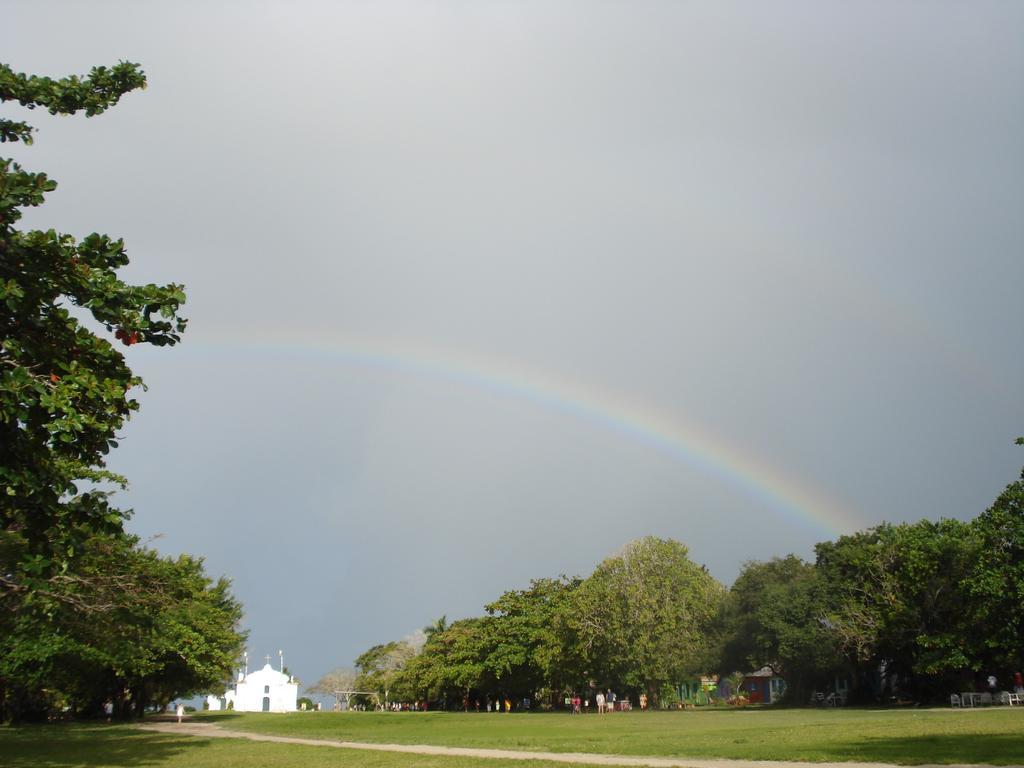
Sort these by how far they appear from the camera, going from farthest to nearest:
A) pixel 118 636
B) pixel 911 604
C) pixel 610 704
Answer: pixel 610 704
pixel 911 604
pixel 118 636

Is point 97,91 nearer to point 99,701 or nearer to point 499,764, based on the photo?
point 499,764

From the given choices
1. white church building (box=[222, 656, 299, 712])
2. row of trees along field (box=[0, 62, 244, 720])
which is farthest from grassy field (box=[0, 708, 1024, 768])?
white church building (box=[222, 656, 299, 712])

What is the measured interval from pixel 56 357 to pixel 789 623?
199ft

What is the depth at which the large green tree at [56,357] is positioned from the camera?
38.7 feet

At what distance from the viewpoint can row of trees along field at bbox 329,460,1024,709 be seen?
4569 cm

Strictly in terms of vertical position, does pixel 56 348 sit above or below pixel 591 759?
above

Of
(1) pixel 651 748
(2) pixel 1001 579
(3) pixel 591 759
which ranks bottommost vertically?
(1) pixel 651 748

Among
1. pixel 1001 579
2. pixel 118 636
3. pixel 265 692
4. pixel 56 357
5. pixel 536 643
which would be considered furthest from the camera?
pixel 265 692

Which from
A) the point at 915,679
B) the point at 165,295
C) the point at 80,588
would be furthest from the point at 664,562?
the point at 165,295

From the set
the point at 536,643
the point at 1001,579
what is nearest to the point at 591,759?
the point at 1001,579

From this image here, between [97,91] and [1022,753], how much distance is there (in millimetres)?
20056

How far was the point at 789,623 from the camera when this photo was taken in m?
63.4

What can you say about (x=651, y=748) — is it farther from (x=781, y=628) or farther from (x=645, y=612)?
(x=781, y=628)

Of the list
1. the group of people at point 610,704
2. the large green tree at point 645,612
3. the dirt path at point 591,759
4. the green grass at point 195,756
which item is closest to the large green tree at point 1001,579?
the large green tree at point 645,612
